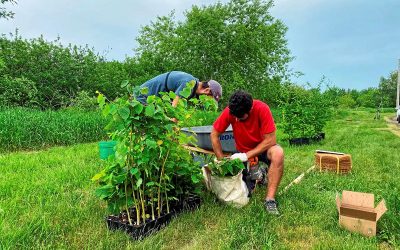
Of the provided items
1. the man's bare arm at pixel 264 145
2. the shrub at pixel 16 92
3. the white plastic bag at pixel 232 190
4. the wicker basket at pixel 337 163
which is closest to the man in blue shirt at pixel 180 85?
the man's bare arm at pixel 264 145

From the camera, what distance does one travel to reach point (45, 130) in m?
7.41

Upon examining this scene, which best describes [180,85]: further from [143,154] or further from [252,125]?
[143,154]

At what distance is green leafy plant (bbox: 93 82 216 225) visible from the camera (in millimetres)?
2482

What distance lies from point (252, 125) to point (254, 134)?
0.09 metres

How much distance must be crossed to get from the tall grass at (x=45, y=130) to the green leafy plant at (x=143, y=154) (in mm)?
4890

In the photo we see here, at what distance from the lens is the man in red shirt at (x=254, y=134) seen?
10.9 ft

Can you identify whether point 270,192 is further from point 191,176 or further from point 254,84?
point 254,84

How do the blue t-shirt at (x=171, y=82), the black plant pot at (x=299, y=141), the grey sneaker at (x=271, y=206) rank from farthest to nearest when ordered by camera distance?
1. the black plant pot at (x=299, y=141)
2. the blue t-shirt at (x=171, y=82)
3. the grey sneaker at (x=271, y=206)

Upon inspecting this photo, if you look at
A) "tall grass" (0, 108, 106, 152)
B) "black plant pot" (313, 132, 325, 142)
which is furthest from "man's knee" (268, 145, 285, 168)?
"black plant pot" (313, 132, 325, 142)

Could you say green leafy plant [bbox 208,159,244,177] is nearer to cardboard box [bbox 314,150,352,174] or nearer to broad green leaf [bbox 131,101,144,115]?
broad green leaf [bbox 131,101,144,115]

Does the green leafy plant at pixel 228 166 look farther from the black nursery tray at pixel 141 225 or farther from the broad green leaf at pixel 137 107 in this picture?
the broad green leaf at pixel 137 107

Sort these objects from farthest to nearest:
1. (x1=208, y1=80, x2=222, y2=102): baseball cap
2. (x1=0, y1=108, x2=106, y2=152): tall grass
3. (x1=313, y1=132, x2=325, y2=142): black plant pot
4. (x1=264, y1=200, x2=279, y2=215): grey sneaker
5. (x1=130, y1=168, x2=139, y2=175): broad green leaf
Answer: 1. (x1=313, y1=132, x2=325, y2=142): black plant pot
2. (x1=0, y1=108, x2=106, y2=152): tall grass
3. (x1=208, y1=80, x2=222, y2=102): baseball cap
4. (x1=264, y1=200, x2=279, y2=215): grey sneaker
5. (x1=130, y1=168, x2=139, y2=175): broad green leaf

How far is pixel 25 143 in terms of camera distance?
7031mm

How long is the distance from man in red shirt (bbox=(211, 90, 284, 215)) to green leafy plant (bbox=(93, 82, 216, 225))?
17.7 inches
